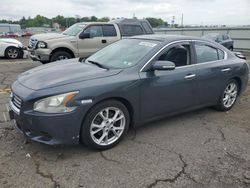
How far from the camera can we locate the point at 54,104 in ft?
10.5

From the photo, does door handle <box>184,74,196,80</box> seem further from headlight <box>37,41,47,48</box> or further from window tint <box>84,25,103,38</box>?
window tint <box>84,25,103,38</box>

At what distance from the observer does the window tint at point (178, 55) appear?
167 inches

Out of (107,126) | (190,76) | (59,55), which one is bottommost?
(107,126)

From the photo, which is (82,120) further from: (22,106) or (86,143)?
(22,106)

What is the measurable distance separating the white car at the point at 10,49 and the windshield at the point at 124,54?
342 inches

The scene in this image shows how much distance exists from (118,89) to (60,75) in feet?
2.68

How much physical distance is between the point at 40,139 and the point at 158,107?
1.79 meters

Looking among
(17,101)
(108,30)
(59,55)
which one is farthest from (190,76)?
(108,30)

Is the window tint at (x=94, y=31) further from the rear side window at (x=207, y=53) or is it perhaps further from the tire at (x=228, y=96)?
the tire at (x=228, y=96)

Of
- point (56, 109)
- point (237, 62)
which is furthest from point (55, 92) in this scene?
point (237, 62)

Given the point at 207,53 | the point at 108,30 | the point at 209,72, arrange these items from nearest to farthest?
the point at 209,72 → the point at 207,53 → the point at 108,30

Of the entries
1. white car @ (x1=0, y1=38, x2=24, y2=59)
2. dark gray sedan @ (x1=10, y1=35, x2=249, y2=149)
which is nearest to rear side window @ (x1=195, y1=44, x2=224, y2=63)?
dark gray sedan @ (x1=10, y1=35, x2=249, y2=149)

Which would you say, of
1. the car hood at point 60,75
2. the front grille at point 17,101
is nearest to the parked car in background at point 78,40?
the car hood at point 60,75

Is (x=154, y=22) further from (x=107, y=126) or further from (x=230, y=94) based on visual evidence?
(x=107, y=126)
